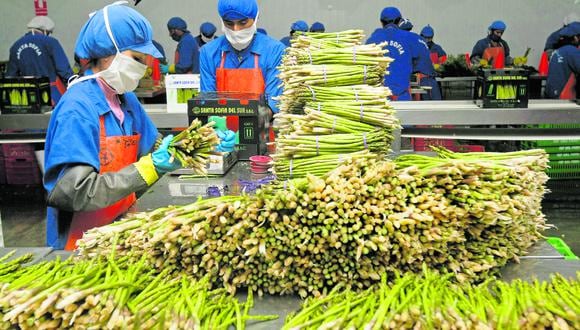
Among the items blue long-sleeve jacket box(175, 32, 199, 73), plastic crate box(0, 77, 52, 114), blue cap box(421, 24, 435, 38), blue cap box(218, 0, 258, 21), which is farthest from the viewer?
blue cap box(421, 24, 435, 38)

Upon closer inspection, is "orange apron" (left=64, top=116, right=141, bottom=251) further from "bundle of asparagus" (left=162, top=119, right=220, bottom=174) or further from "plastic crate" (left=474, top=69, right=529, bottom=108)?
"plastic crate" (left=474, top=69, right=529, bottom=108)

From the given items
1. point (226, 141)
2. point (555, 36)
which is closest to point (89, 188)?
point (226, 141)

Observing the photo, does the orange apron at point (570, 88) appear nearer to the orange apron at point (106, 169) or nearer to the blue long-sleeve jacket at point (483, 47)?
the blue long-sleeve jacket at point (483, 47)

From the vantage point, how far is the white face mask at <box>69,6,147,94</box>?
2889 mm

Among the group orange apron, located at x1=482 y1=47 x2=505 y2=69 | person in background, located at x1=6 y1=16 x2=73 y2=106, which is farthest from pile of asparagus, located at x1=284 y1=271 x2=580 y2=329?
orange apron, located at x1=482 y1=47 x2=505 y2=69

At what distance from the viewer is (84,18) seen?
12789 millimetres

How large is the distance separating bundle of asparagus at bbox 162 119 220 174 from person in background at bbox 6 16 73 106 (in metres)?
6.87

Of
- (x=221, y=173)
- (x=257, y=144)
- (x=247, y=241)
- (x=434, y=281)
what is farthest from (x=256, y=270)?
(x=257, y=144)

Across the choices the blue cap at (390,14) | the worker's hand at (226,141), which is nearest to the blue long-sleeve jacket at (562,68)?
the blue cap at (390,14)

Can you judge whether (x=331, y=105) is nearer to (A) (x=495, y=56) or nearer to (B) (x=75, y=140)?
(B) (x=75, y=140)

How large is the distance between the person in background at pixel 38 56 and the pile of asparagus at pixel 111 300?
300 inches

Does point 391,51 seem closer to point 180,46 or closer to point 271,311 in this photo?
point 180,46

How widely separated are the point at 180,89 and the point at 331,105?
2.97 metres

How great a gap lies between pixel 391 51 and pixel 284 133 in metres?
5.49
